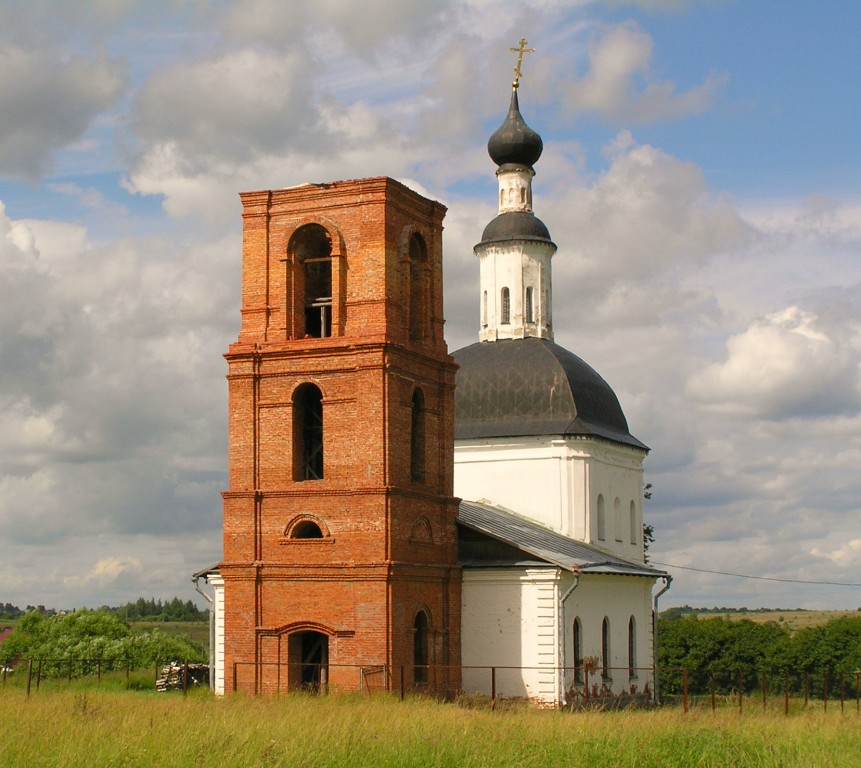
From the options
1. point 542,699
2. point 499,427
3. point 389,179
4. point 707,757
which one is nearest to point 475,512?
point 499,427

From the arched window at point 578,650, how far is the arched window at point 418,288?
6.33 meters

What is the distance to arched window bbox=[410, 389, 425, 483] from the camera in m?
25.6

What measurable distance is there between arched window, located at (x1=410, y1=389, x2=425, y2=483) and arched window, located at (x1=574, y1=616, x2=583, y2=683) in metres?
4.35

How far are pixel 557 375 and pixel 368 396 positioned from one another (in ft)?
31.5

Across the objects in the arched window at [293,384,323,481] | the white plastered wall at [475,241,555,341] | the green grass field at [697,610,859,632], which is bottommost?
the green grass field at [697,610,859,632]

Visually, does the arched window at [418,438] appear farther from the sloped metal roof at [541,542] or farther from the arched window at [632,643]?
the arched window at [632,643]

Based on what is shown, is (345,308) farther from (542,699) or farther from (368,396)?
(542,699)

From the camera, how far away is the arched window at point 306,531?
79.8ft

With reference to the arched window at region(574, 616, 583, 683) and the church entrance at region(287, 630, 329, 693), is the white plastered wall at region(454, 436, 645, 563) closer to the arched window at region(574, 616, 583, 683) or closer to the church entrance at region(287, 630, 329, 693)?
the arched window at region(574, 616, 583, 683)

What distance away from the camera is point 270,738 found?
16.0 m

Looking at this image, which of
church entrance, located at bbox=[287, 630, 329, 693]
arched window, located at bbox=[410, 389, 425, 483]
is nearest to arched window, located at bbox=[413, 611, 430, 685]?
church entrance, located at bbox=[287, 630, 329, 693]

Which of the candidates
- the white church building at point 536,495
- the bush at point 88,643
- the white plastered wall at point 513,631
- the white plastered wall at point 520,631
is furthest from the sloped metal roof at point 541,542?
the bush at point 88,643

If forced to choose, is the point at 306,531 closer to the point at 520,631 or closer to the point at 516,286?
the point at 520,631

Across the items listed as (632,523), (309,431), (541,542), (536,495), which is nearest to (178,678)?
(309,431)
